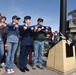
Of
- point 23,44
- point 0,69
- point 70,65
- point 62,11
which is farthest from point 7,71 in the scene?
point 62,11

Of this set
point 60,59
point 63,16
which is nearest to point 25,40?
point 60,59

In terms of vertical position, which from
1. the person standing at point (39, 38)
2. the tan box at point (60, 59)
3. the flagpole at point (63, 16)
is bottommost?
the tan box at point (60, 59)

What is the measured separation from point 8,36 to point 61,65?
1.91 metres

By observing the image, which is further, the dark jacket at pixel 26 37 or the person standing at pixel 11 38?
the dark jacket at pixel 26 37

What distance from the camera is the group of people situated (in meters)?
4.78

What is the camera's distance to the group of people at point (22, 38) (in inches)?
188

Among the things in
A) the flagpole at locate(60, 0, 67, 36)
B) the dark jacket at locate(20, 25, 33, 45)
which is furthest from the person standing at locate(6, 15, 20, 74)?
the flagpole at locate(60, 0, 67, 36)

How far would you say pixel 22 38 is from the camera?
512cm

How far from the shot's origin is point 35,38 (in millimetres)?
5359

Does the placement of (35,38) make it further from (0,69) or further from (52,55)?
(0,69)

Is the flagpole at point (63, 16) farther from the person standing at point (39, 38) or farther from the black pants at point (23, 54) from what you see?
the black pants at point (23, 54)

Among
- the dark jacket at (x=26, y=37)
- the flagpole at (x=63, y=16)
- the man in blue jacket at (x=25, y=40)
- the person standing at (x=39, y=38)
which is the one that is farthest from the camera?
the flagpole at (x=63, y=16)

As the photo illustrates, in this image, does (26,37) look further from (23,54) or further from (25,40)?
(23,54)

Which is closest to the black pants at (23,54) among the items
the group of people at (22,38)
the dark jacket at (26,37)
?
the group of people at (22,38)
